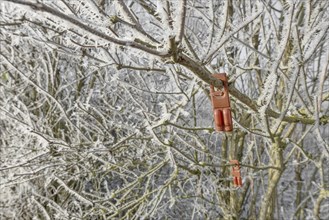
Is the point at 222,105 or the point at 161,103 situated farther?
the point at 161,103

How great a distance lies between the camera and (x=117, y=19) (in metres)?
1.10

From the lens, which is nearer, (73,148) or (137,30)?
(137,30)

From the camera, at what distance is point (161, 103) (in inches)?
75.6

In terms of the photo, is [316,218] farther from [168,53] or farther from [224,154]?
[168,53]

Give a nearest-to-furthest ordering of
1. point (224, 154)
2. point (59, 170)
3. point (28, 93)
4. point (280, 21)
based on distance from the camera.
→ point (280, 21) → point (59, 170) → point (224, 154) → point (28, 93)

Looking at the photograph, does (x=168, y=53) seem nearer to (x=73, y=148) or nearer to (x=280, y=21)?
(x=73, y=148)

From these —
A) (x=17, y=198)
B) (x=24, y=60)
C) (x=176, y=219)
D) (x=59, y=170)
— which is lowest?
(x=176, y=219)

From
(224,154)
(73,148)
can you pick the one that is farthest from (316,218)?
(73,148)

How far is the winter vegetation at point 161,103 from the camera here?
1234mm

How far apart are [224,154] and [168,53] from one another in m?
2.82

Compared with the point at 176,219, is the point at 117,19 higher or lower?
higher

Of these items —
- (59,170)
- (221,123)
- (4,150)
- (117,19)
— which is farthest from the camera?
(4,150)

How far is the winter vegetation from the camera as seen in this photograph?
48.6 inches

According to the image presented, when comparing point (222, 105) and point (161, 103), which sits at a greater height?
point (161, 103)
